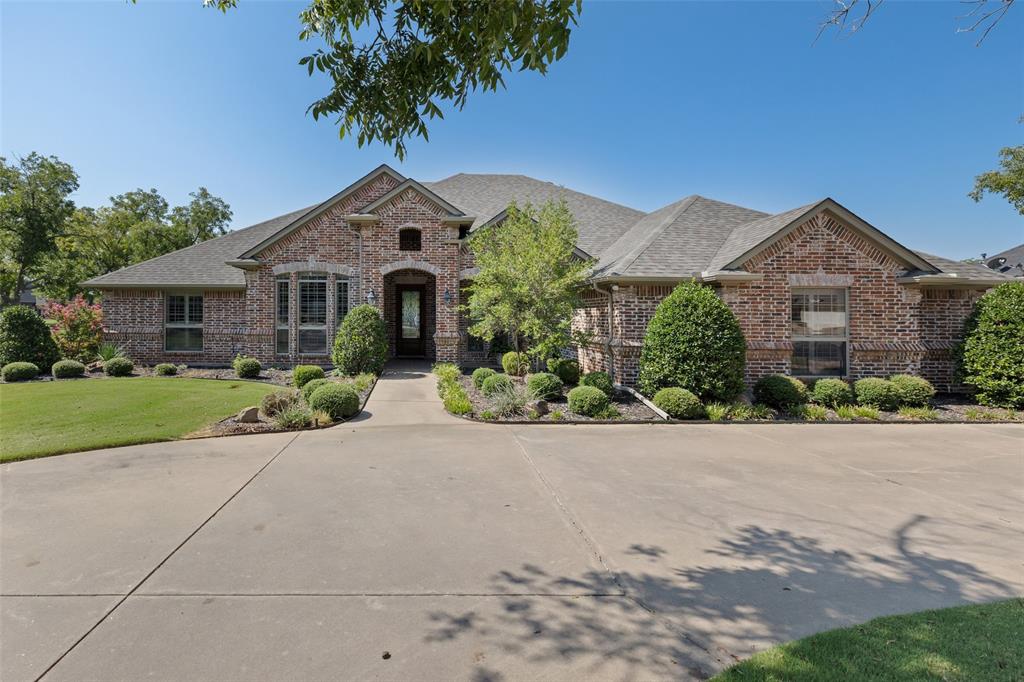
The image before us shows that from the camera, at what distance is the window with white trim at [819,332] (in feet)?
39.1

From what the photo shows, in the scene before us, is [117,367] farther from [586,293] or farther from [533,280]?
[586,293]

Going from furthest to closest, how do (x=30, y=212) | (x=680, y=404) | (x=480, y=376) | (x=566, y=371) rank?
(x=30, y=212), (x=566, y=371), (x=480, y=376), (x=680, y=404)

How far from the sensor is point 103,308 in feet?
53.9

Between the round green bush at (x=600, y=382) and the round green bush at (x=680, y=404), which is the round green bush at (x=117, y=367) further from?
the round green bush at (x=680, y=404)

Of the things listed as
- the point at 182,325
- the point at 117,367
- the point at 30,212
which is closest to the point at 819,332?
the point at 182,325

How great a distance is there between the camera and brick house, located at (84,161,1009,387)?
38.4 feet

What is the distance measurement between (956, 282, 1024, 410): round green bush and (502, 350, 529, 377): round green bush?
10.9m

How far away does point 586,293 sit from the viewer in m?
14.6

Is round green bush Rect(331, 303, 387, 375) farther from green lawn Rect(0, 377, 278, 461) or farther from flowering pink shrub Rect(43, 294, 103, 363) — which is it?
flowering pink shrub Rect(43, 294, 103, 363)

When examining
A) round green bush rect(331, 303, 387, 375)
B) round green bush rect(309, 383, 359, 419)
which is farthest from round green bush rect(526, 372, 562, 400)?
round green bush rect(331, 303, 387, 375)

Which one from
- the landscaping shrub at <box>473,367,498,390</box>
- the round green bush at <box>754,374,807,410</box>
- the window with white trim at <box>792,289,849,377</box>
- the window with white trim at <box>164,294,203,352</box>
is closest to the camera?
the round green bush at <box>754,374,807,410</box>

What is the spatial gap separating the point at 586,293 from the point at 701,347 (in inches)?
201

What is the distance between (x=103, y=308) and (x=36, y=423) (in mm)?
10227

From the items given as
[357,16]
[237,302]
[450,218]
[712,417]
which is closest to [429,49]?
[357,16]
